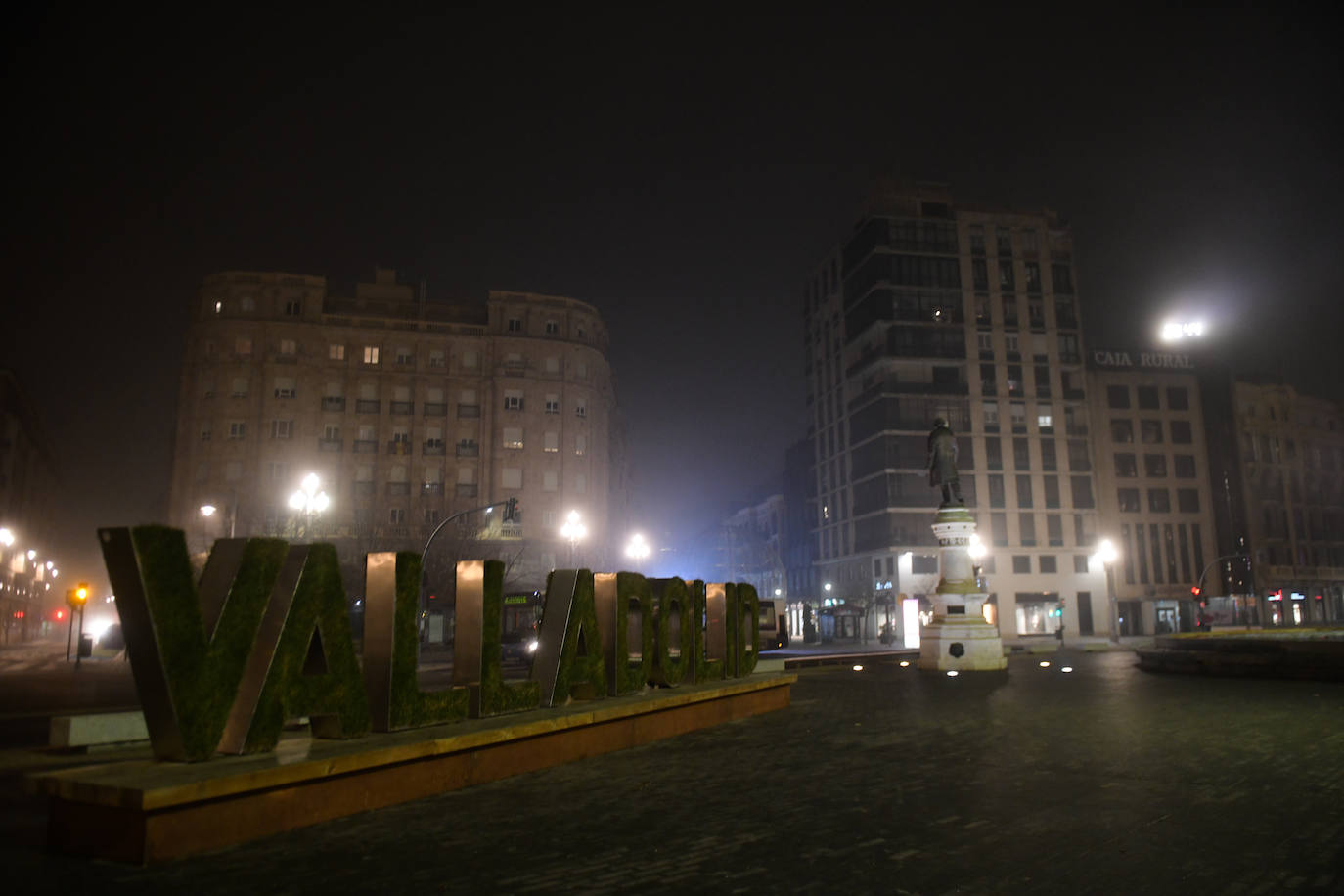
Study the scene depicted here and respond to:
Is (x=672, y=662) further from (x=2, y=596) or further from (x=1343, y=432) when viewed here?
(x=1343, y=432)

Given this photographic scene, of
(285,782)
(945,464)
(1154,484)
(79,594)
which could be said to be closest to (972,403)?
(1154,484)

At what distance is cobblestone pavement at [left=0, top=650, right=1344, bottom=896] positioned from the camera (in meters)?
5.29

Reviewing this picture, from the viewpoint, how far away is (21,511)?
7894 cm

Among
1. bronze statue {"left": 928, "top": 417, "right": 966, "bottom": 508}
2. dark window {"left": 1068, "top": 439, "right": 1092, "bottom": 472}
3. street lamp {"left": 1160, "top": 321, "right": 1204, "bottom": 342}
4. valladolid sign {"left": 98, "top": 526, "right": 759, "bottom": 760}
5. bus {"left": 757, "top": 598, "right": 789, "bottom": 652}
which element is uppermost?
street lamp {"left": 1160, "top": 321, "right": 1204, "bottom": 342}

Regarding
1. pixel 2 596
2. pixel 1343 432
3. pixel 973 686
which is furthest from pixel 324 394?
pixel 1343 432

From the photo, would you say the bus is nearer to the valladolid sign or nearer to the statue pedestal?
the statue pedestal

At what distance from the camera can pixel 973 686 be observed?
19656 mm

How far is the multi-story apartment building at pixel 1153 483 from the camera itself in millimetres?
68312

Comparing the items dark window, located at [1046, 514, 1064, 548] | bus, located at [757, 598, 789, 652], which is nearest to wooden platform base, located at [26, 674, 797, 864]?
bus, located at [757, 598, 789, 652]

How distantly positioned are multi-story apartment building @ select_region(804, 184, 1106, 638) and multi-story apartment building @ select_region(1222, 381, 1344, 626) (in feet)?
52.4

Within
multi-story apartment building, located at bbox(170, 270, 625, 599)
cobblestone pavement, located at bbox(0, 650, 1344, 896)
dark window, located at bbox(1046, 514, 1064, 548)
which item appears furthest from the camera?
dark window, located at bbox(1046, 514, 1064, 548)

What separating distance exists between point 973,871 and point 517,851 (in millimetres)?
2968

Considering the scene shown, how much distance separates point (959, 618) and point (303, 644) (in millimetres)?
21794

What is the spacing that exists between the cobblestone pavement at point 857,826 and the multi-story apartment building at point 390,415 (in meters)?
47.1
